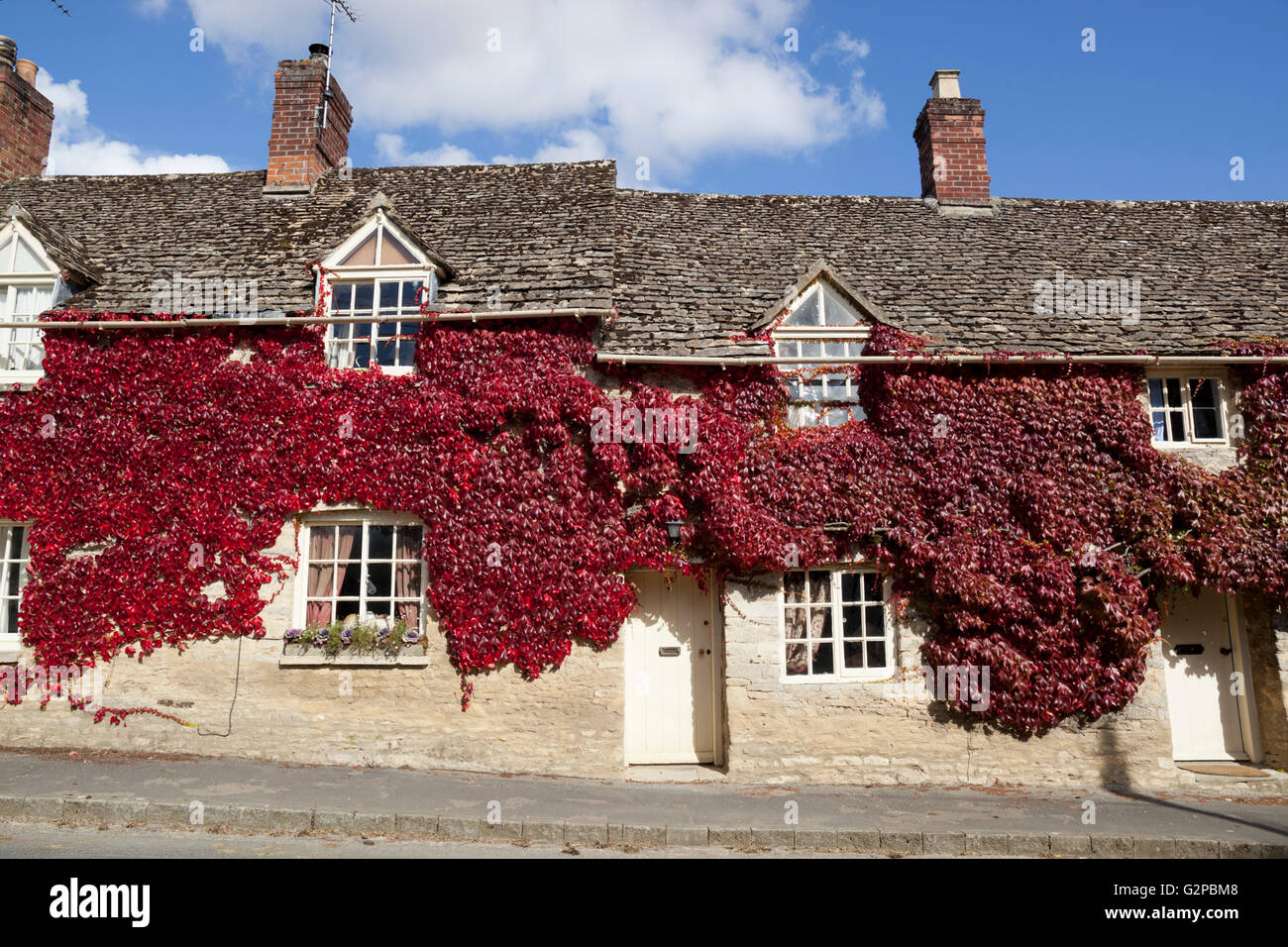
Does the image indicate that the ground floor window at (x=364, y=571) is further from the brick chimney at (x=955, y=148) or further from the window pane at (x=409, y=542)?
the brick chimney at (x=955, y=148)

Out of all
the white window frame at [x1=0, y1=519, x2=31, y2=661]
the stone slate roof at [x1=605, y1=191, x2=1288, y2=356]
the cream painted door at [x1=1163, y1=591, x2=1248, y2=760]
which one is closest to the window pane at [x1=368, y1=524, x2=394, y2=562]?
the stone slate roof at [x1=605, y1=191, x2=1288, y2=356]

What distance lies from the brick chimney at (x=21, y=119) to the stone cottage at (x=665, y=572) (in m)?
3.10

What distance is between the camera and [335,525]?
994 centimetres

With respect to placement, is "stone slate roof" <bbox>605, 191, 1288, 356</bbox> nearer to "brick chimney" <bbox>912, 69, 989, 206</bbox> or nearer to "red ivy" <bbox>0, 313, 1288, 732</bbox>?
"brick chimney" <bbox>912, 69, 989, 206</bbox>

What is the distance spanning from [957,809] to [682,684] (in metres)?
3.49

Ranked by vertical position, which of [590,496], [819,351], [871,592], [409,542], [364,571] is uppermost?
[819,351]

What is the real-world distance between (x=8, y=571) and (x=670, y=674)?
352 inches

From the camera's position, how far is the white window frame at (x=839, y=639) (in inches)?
378

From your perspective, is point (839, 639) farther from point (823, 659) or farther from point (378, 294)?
point (378, 294)

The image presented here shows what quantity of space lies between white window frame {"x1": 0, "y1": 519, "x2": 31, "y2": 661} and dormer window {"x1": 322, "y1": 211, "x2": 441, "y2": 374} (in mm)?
4654

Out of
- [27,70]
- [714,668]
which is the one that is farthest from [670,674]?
[27,70]

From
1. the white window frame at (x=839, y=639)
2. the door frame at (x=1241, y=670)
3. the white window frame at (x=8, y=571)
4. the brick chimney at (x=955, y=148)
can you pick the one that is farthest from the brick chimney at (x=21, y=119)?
the door frame at (x=1241, y=670)
